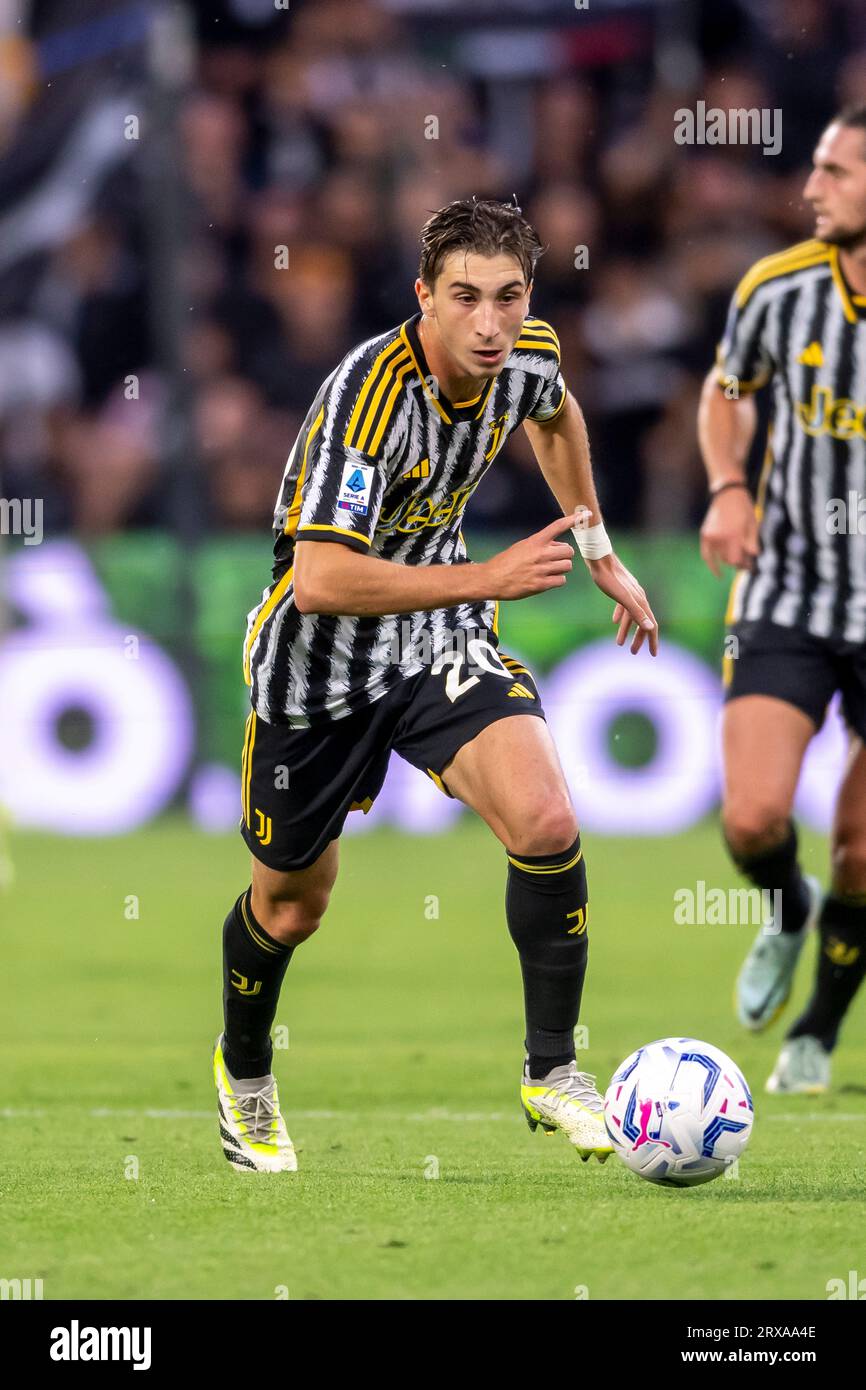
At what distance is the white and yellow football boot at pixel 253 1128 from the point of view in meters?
4.99

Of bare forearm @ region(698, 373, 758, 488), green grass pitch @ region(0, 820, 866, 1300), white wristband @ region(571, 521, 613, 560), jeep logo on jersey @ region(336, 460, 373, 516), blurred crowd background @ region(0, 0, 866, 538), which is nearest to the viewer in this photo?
green grass pitch @ region(0, 820, 866, 1300)

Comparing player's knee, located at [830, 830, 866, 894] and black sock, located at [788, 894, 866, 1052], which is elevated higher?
player's knee, located at [830, 830, 866, 894]

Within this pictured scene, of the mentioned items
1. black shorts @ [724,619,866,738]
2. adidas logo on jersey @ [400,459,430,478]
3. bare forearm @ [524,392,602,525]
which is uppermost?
bare forearm @ [524,392,602,525]

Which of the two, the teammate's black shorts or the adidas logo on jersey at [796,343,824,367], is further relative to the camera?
the adidas logo on jersey at [796,343,824,367]

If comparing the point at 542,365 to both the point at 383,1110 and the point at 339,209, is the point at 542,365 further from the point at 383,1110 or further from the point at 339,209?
the point at 339,209

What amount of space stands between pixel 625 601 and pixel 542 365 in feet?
1.85

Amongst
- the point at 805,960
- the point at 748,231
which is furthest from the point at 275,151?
the point at 805,960

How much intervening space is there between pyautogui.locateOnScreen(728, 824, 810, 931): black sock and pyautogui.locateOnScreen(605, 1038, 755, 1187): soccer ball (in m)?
1.71

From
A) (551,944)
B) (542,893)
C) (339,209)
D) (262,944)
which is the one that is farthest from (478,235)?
(339,209)

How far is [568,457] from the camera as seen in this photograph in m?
5.21

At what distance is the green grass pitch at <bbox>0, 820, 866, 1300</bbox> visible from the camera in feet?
12.8

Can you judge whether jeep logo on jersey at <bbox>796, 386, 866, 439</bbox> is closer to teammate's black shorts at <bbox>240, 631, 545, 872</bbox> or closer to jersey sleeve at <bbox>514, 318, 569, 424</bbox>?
jersey sleeve at <bbox>514, 318, 569, 424</bbox>

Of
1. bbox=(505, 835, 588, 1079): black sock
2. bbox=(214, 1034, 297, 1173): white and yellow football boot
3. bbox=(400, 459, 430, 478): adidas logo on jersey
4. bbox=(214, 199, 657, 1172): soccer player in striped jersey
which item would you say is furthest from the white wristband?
bbox=(214, 1034, 297, 1173): white and yellow football boot

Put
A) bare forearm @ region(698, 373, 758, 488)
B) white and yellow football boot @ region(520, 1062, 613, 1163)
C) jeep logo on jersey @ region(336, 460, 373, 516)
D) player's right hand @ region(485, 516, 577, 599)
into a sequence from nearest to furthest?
player's right hand @ region(485, 516, 577, 599), jeep logo on jersey @ region(336, 460, 373, 516), white and yellow football boot @ region(520, 1062, 613, 1163), bare forearm @ region(698, 373, 758, 488)
